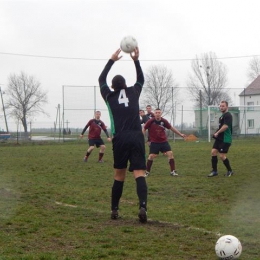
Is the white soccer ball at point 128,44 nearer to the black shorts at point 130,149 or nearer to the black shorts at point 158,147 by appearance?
the black shorts at point 130,149

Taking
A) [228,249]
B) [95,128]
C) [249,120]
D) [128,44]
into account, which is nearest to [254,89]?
[249,120]

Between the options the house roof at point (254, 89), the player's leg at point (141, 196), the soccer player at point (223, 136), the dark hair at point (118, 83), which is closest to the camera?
the player's leg at point (141, 196)

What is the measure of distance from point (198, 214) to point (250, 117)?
3425 centimetres

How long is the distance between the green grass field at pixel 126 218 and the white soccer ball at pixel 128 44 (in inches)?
90.7

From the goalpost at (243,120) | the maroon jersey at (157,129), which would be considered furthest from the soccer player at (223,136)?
the goalpost at (243,120)

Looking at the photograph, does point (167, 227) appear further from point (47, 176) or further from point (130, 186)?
point (47, 176)

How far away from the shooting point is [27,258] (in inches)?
191

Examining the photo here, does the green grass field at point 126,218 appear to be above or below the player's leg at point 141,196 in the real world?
below

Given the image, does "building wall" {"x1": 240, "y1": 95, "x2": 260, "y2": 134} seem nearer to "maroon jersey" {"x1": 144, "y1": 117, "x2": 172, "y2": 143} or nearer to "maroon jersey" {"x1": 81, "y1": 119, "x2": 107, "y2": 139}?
"maroon jersey" {"x1": 81, "y1": 119, "x2": 107, "y2": 139}

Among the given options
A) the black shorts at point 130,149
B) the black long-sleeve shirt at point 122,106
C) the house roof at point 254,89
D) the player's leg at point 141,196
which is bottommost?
the player's leg at point 141,196

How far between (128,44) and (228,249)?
10.4 ft

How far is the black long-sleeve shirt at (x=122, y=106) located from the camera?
6500 mm

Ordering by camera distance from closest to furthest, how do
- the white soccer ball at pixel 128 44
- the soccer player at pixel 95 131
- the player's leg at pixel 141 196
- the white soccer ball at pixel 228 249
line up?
1. the white soccer ball at pixel 228 249
2. the player's leg at pixel 141 196
3. the white soccer ball at pixel 128 44
4. the soccer player at pixel 95 131

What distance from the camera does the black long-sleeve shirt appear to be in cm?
650
